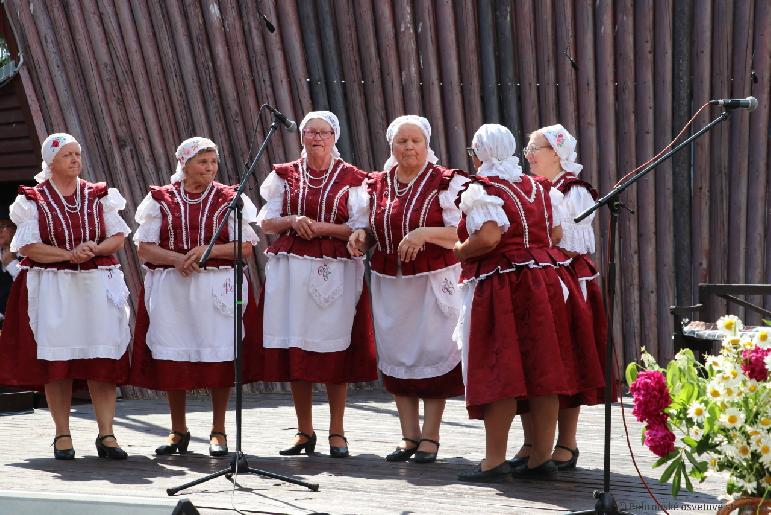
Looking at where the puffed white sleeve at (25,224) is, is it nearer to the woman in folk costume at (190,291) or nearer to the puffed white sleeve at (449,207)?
the woman in folk costume at (190,291)

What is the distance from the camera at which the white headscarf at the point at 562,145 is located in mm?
5613

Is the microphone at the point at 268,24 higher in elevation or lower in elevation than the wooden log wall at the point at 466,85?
higher

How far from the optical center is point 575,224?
5.53 metres

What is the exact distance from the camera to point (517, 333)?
505 cm

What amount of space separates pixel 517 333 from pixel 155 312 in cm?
199

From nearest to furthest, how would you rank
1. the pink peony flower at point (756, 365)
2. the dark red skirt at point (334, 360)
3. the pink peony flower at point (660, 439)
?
the pink peony flower at point (756, 365), the pink peony flower at point (660, 439), the dark red skirt at point (334, 360)

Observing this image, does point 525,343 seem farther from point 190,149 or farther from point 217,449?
point 190,149

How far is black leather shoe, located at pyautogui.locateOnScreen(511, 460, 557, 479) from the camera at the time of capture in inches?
204

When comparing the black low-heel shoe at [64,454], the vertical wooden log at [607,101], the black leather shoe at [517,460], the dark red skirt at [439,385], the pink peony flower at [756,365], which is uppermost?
the vertical wooden log at [607,101]

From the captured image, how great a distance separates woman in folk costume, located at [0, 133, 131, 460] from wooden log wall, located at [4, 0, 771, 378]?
9.50ft

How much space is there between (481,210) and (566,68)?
14.3ft

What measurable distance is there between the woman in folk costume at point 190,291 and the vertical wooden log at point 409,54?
3.27 meters

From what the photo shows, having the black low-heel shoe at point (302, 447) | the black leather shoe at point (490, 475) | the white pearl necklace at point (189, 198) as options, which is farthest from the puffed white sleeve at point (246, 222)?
the black leather shoe at point (490, 475)

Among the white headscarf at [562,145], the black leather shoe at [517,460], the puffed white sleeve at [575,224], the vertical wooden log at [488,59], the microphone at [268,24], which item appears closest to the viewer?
the black leather shoe at [517,460]
